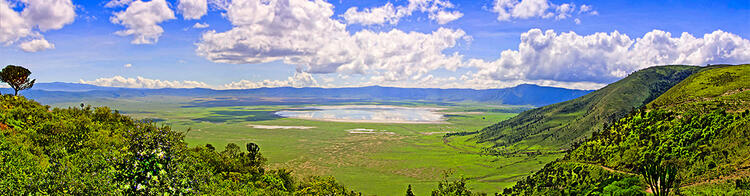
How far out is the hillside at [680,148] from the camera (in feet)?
226

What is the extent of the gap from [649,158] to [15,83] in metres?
149

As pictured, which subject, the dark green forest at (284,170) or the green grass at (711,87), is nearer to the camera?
the dark green forest at (284,170)

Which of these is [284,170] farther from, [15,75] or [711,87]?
[711,87]

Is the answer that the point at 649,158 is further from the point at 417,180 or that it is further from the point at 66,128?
the point at 66,128

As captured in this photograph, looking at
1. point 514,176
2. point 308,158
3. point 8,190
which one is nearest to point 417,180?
point 514,176

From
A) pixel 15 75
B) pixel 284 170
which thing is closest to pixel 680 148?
pixel 284 170

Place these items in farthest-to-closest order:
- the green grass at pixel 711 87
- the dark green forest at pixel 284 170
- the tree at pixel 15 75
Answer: the green grass at pixel 711 87 < the tree at pixel 15 75 < the dark green forest at pixel 284 170

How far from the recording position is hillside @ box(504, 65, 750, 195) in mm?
68750

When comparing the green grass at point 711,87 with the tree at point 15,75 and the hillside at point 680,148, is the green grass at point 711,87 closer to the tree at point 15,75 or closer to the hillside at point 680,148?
the hillside at point 680,148

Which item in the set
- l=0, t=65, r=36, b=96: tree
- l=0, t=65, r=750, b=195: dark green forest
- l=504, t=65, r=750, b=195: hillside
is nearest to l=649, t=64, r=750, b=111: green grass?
l=504, t=65, r=750, b=195: hillside

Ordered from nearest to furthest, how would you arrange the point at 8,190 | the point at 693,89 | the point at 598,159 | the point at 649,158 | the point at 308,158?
the point at 8,190
the point at 649,158
the point at 598,159
the point at 693,89
the point at 308,158

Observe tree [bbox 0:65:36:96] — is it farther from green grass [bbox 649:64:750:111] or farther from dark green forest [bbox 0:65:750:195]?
green grass [bbox 649:64:750:111]

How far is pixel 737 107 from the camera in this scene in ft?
314

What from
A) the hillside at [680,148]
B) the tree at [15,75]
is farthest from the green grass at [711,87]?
the tree at [15,75]
